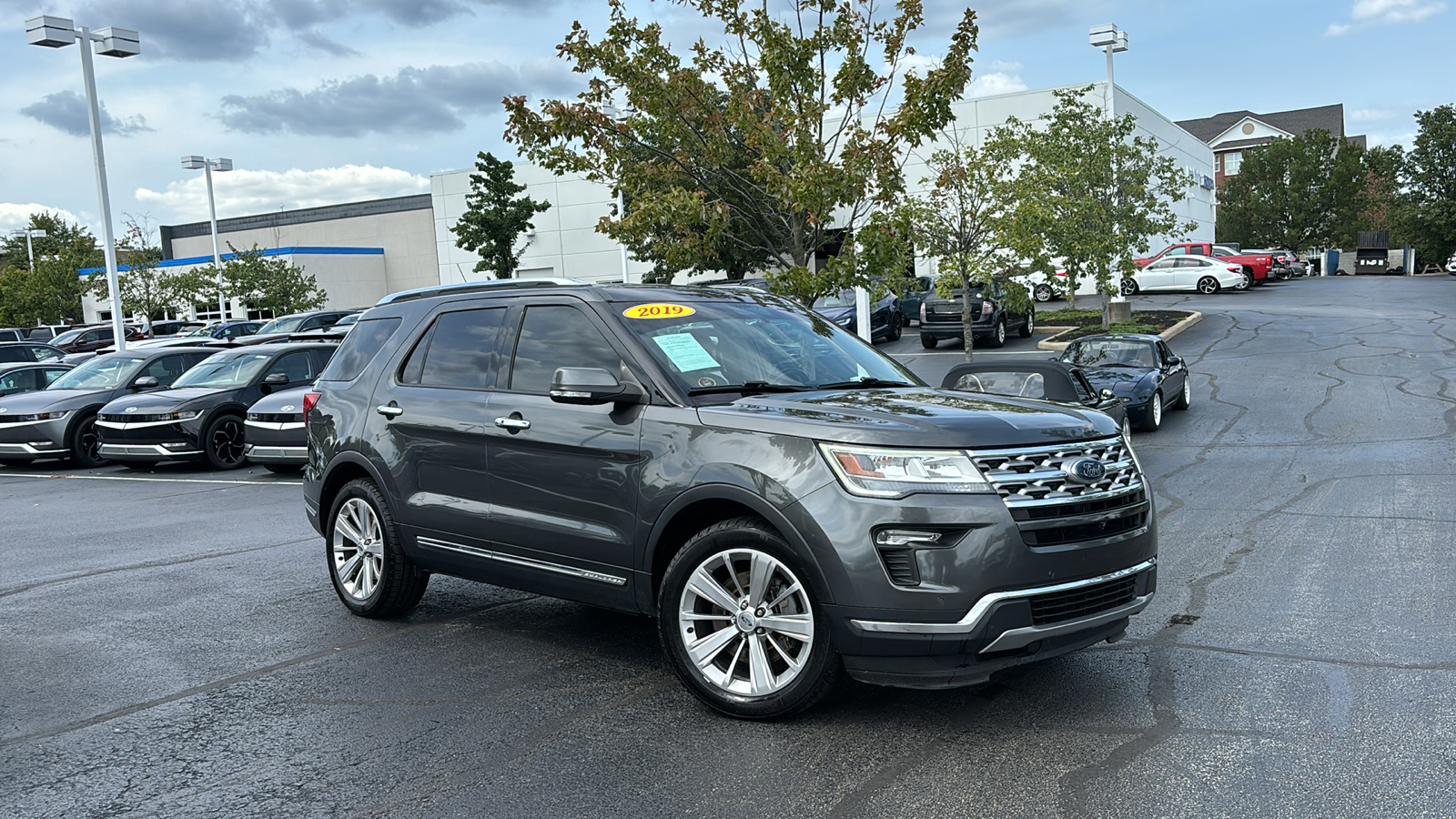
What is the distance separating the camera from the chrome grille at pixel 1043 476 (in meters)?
4.32

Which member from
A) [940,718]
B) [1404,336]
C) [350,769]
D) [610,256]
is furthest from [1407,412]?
[610,256]

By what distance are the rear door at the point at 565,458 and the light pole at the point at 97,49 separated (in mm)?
19122

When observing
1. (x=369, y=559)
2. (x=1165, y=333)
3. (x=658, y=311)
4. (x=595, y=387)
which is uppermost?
(x=658, y=311)

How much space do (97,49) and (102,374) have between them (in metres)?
8.76

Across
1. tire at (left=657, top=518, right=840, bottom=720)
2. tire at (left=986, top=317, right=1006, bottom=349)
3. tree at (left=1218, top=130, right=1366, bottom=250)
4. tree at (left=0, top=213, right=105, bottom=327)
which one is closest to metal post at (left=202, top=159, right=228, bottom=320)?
tree at (left=0, top=213, right=105, bottom=327)

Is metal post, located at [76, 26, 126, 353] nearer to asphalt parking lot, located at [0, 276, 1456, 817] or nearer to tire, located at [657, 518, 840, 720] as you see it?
asphalt parking lot, located at [0, 276, 1456, 817]

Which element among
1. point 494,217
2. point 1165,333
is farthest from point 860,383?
point 494,217

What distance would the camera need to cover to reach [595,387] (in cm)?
496

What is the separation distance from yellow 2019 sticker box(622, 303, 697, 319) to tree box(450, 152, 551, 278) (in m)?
44.7

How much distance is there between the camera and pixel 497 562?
18.8ft

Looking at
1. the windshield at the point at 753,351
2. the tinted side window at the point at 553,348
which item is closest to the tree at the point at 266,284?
the tinted side window at the point at 553,348

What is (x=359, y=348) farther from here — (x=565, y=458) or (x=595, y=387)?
(x=595, y=387)

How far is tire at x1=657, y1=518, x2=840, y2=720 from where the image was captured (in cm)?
454

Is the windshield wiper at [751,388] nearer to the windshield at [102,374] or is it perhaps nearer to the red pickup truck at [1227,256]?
the windshield at [102,374]
